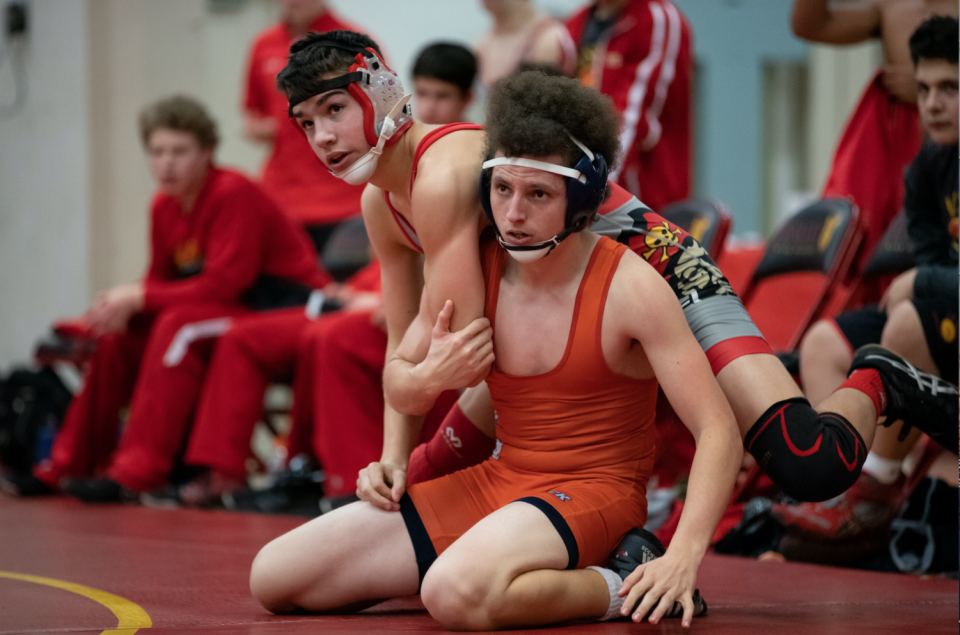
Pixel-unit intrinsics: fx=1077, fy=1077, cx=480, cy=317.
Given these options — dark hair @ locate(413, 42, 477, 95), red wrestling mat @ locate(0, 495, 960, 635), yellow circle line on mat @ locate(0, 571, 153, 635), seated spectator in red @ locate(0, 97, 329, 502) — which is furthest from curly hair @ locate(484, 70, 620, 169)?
seated spectator in red @ locate(0, 97, 329, 502)

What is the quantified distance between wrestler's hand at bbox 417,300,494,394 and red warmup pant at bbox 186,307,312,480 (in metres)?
2.07

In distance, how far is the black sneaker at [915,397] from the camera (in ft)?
7.77

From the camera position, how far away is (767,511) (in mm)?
3025

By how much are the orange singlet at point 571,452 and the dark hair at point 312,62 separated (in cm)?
47

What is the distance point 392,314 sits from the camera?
2396 mm

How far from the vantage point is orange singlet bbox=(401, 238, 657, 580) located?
2027 mm

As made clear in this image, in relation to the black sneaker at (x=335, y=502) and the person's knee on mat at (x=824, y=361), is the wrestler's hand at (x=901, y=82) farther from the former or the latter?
the black sneaker at (x=335, y=502)

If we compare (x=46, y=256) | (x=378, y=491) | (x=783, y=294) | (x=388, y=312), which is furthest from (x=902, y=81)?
(x=46, y=256)

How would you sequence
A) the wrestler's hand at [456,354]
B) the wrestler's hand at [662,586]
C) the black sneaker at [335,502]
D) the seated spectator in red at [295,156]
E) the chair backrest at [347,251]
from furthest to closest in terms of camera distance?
the seated spectator in red at [295,156] < the chair backrest at [347,251] < the black sneaker at [335,502] < the wrestler's hand at [456,354] < the wrestler's hand at [662,586]

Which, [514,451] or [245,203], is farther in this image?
[245,203]

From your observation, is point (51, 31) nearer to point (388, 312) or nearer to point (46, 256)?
point (46, 256)

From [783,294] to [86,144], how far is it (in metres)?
4.63

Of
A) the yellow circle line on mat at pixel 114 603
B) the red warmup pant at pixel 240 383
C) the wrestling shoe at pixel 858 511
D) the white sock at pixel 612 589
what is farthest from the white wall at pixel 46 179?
the white sock at pixel 612 589

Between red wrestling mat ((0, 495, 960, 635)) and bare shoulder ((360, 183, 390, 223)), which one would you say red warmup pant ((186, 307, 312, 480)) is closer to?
red wrestling mat ((0, 495, 960, 635))
